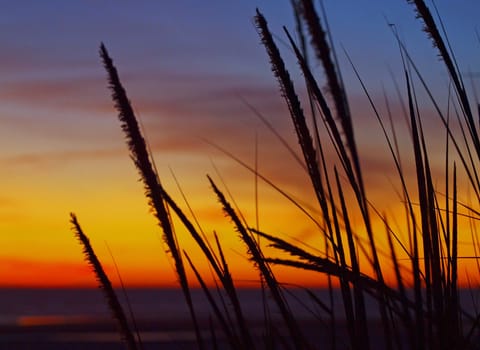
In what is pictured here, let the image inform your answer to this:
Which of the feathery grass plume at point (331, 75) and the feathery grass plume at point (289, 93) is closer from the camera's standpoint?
the feathery grass plume at point (331, 75)

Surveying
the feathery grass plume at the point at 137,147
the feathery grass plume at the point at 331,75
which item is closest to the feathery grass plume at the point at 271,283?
the feathery grass plume at the point at 137,147

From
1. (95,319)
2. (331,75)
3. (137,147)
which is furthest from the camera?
(95,319)

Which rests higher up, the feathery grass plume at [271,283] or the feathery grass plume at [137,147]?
the feathery grass plume at [137,147]

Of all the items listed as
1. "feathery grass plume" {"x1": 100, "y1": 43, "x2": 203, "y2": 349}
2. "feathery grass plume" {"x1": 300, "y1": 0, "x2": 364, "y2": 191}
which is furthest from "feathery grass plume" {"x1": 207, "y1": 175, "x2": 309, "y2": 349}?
"feathery grass plume" {"x1": 300, "y1": 0, "x2": 364, "y2": 191}

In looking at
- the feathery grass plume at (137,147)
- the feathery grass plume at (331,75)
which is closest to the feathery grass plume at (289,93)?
the feathery grass plume at (331,75)

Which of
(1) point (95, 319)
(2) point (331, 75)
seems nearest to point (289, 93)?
(2) point (331, 75)

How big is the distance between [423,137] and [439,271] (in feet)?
0.66

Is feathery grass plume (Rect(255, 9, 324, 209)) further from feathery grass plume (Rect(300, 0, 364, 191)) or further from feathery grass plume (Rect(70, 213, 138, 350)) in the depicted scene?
feathery grass plume (Rect(70, 213, 138, 350))

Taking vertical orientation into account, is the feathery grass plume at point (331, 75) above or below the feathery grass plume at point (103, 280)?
above

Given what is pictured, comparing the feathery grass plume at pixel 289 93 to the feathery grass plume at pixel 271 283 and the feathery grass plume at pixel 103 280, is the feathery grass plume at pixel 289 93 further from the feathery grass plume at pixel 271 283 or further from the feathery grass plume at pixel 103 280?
the feathery grass plume at pixel 103 280

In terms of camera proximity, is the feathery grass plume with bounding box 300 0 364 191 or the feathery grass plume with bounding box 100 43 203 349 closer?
the feathery grass plume with bounding box 300 0 364 191

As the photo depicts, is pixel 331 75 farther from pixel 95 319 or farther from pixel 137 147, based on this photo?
pixel 95 319

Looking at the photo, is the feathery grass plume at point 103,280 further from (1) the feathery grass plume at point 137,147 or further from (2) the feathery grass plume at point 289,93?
(2) the feathery grass plume at point 289,93

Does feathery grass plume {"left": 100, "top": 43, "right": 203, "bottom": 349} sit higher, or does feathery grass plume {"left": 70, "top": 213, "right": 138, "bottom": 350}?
feathery grass plume {"left": 100, "top": 43, "right": 203, "bottom": 349}
